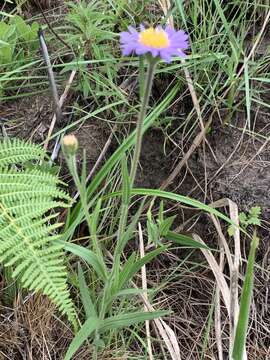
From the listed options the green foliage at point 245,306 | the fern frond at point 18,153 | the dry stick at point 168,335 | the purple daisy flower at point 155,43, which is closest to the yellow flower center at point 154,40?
the purple daisy flower at point 155,43

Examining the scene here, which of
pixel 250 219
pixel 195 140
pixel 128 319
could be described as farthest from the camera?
pixel 195 140

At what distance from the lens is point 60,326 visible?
1.47 metres

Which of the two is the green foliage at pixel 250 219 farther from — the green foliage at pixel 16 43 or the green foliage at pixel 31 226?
the green foliage at pixel 16 43

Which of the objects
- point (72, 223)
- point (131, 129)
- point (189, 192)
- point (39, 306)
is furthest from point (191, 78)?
point (39, 306)

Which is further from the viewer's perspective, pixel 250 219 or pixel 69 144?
pixel 250 219

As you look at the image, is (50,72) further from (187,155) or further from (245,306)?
(245,306)

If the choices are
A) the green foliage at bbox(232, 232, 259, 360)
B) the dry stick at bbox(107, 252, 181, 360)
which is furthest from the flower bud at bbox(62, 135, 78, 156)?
the dry stick at bbox(107, 252, 181, 360)

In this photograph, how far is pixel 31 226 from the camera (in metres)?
1.31

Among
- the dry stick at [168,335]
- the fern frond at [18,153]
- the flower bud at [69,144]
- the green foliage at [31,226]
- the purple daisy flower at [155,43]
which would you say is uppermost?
the purple daisy flower at [155,43]

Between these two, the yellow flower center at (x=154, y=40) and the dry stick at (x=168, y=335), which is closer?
the yellow flower center at (x=154, y=40)

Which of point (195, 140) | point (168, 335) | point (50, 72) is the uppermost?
point (50, 72)

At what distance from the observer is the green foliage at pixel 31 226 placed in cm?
124

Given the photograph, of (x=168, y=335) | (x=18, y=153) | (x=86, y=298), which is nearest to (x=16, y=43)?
(x=18, y=153)

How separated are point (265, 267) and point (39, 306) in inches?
23.5
